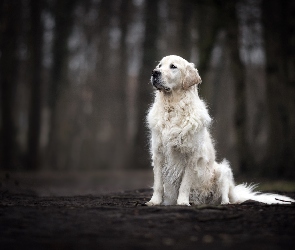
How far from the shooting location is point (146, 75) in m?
26.5

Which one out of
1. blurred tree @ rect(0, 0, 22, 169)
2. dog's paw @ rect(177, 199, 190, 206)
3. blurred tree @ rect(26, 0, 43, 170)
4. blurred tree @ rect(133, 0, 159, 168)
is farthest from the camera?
blurred tree @ rect(133, 0, 159, 168)

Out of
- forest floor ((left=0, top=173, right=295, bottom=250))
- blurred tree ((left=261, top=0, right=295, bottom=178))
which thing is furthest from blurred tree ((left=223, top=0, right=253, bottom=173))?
forest floor ((left=0, top=173, right=295, bottom=250))

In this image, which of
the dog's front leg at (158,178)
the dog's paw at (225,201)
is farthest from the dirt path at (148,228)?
the dog's paw at (225,201)

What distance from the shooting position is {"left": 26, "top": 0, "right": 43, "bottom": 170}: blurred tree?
958 inches

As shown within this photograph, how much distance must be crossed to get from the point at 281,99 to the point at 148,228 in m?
11.4

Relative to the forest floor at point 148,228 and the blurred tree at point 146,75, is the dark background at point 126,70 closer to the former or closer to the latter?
the blurred tree at point 146,75

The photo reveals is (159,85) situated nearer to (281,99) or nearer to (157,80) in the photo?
(157,80)

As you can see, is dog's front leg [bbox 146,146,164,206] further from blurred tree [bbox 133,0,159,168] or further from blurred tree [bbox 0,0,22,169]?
blurred tree [bbox 133,0,159,168]

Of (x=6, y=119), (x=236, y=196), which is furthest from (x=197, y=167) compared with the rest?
(x=6, y=119)

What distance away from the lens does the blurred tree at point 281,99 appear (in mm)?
15672

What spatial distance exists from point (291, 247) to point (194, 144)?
2869 mm

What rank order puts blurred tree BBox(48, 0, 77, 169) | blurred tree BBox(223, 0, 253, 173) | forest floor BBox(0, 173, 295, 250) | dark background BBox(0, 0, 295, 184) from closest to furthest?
1. forest floor BBox(0, 173, 295, 250)
2. blurred tree BBox(223, 0, 253, 173)
3. dark background BBox(0, 0, 295, 184)
4. blurred tree BBox(48, 0, 77, 169)

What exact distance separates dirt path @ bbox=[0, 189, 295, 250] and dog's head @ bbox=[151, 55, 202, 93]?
1.79 meters

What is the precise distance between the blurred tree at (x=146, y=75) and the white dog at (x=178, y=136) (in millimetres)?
18287
